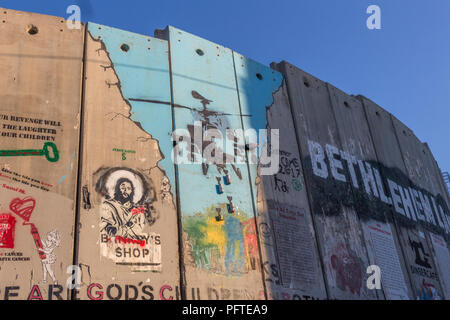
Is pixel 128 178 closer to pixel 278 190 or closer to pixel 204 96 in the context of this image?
pixel 204 96

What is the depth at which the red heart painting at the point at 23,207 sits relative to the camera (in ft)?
28.1

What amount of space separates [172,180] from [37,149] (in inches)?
95.9

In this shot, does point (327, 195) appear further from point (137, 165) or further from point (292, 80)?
point (137, 165)

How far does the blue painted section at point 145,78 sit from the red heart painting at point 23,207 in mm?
2444

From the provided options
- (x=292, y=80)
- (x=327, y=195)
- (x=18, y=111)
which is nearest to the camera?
(x=18, y=111)

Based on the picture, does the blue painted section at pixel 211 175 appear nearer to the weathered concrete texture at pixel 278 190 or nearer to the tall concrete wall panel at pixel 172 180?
the tall concrete wall panel at pixel 172 180

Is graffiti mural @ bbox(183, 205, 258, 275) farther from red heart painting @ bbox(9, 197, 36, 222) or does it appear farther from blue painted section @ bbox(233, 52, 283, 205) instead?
red heart painting @ bbox(9, 197, 36, 222)

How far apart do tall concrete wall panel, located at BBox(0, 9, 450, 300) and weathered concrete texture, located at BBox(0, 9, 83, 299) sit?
0.02 metres

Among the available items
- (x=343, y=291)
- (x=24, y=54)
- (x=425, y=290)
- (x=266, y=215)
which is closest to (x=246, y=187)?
(x=266, y=215)

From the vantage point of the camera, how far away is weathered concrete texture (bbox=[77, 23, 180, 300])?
348 inches

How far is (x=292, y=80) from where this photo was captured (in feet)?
44.7

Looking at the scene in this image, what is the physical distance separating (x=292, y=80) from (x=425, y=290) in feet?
21.0

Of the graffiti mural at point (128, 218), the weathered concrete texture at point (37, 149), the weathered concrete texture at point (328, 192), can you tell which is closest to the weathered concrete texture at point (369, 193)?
the weathered concrete texture at point (328, 192)

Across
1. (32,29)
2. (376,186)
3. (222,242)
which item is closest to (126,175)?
(222,242)
